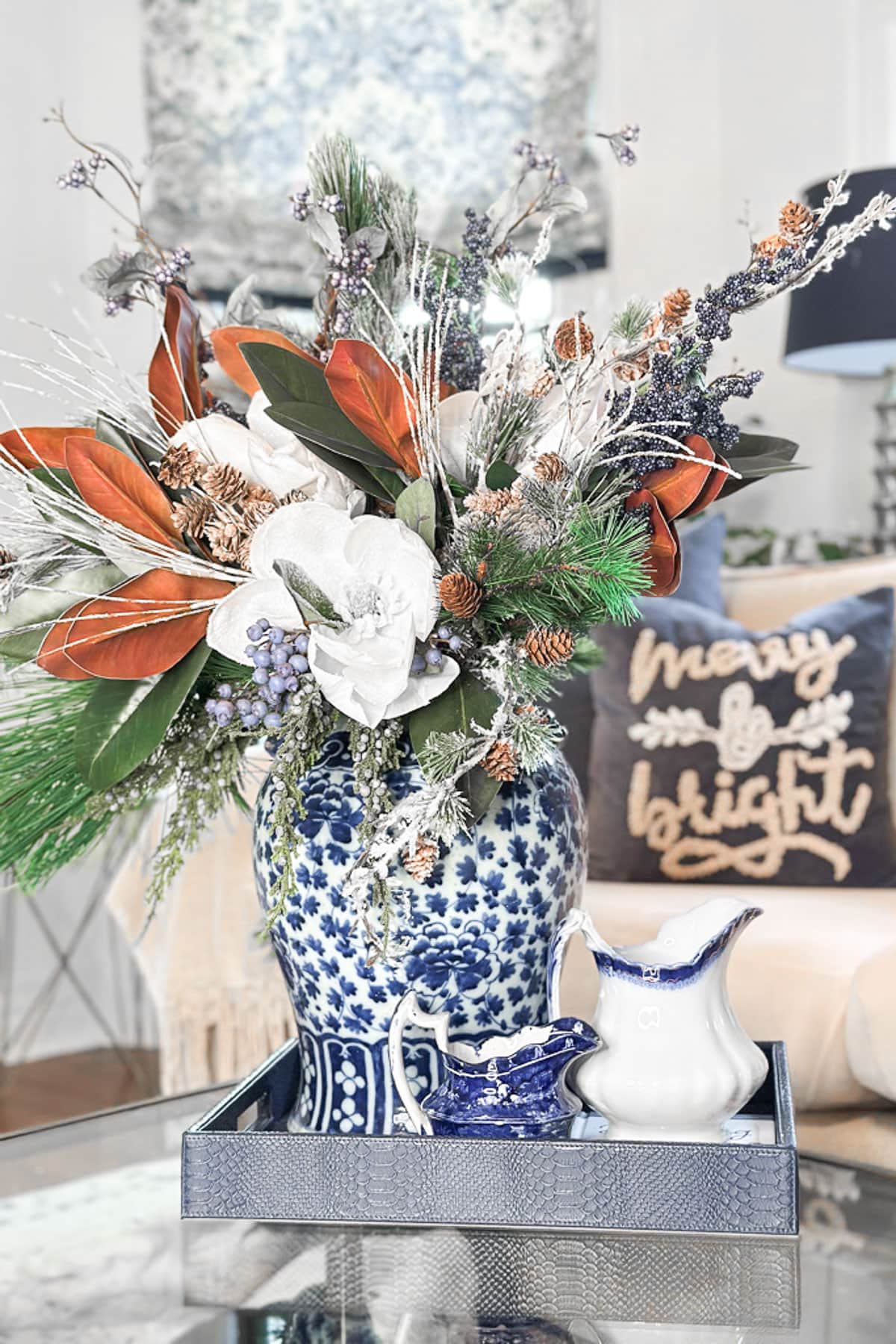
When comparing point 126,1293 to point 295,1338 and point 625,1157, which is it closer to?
point 295,1338

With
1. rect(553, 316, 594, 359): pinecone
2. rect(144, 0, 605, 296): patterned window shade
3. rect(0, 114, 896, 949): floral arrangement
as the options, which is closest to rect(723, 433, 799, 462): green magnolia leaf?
rect(0, 114, 896, 949): floral arrangement

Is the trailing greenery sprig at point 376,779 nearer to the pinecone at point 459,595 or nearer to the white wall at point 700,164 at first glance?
the pinecone at point 459,595

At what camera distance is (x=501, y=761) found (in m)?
0.73

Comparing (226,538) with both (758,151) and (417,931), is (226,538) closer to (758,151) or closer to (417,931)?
(417,931)

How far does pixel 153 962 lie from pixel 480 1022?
1.14m

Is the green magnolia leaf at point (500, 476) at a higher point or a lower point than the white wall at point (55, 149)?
lower

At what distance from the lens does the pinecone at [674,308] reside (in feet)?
2.43

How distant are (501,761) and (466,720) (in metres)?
0.03

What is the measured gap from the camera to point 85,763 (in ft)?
2.50

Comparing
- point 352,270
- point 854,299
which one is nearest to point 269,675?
point 352,270

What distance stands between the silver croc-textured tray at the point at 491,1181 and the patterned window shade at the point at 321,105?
2792mm

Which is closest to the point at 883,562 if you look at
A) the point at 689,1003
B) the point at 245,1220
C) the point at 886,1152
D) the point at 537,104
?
the point at 886,1152

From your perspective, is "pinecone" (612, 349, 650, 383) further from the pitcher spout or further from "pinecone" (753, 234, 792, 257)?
the pitcher spout

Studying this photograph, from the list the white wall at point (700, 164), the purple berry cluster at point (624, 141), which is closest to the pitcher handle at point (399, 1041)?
the purple berry cluster at point (624, 141)
